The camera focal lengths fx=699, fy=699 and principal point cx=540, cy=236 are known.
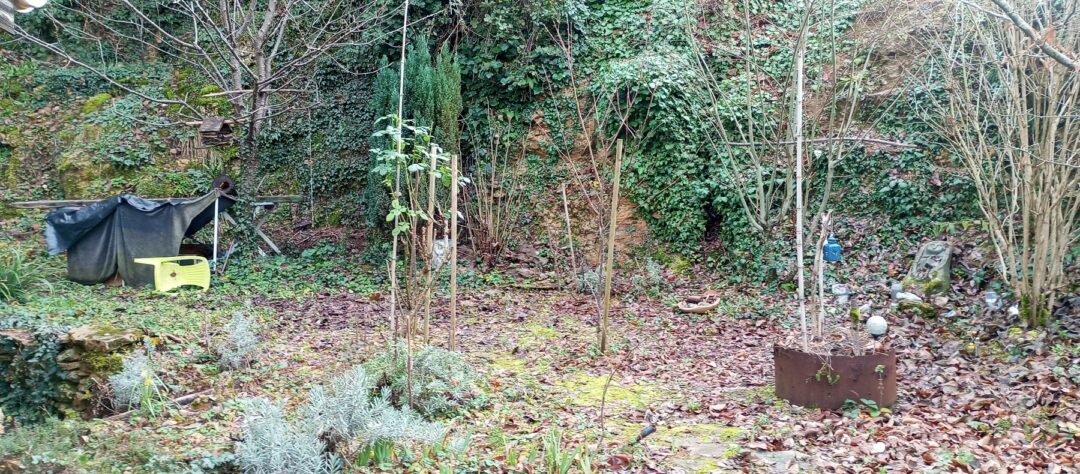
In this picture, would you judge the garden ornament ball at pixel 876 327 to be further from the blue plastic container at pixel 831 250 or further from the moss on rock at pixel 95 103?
the moss on rock at pixel 95 103

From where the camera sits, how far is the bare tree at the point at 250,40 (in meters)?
9.23

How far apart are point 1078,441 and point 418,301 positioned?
379cm

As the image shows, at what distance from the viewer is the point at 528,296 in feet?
28.4

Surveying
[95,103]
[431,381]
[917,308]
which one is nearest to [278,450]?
[431,381]

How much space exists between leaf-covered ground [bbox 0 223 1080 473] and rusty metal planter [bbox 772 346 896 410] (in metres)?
0.11

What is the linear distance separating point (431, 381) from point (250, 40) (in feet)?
29.1

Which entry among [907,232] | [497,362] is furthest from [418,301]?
[907,232]

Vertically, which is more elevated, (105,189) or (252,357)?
(105,189)

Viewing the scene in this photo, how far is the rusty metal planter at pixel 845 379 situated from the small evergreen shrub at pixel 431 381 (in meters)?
2.06

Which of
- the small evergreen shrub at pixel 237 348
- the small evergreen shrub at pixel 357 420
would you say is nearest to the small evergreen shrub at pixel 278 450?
the small evergreen shrub at pixel 357 420

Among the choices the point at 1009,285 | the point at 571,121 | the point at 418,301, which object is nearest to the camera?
the point at 418,301

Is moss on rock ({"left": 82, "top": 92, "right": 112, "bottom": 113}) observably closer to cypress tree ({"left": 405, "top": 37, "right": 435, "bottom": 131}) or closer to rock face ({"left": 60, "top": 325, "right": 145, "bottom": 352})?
cypress tree ({"left": 405, "top": 37, "right": 435, "bottom": 131})

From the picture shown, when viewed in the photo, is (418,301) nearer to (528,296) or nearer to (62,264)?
(528,296)

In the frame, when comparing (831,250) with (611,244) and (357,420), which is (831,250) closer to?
(611,244)
